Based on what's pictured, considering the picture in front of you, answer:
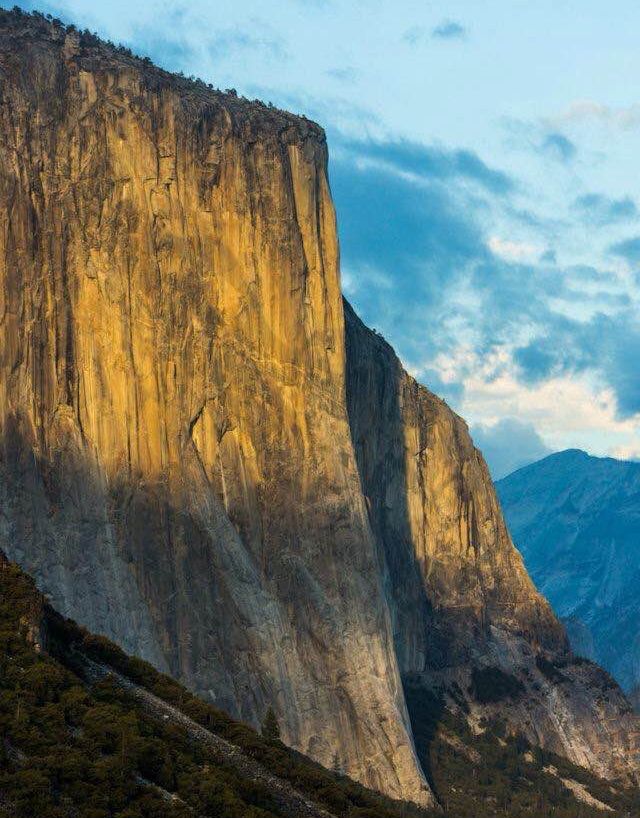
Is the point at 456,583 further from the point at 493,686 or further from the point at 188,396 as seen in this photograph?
the point at 188,396

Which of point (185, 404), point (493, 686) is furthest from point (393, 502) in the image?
point (185, 404)

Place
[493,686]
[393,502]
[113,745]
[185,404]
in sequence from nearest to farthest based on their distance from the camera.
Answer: [113,745] → [185,404] → [393,502] → [493,686]

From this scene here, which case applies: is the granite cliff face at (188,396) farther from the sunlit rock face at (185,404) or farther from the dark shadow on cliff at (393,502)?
the dark shadow on cliff at (393,502)

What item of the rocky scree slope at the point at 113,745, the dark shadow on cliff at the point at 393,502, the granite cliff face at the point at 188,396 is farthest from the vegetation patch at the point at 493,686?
the rocky scree slope at the point at 113,745

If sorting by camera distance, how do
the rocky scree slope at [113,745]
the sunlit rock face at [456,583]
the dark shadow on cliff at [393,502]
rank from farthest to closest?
the sunlit rock face at [456,583] < the dark shadow on cliff at [393,502] < the rocky scree slope at [113,745]

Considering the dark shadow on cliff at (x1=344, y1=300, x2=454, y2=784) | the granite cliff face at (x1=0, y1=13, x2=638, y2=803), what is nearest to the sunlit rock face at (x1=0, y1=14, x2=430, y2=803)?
the granite cliff face at (x1=0, y1=13, x2=638, y2=803)

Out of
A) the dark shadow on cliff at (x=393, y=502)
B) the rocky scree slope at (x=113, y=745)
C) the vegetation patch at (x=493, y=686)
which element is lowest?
the rocky scree slope at (x=113, y=745)

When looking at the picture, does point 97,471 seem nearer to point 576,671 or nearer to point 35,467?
point 35,467

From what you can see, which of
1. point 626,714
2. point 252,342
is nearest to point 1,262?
point 252,342

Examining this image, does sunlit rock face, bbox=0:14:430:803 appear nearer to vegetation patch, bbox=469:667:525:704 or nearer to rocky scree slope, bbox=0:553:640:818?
rocky scree slope, bbox=0:553:640:818
